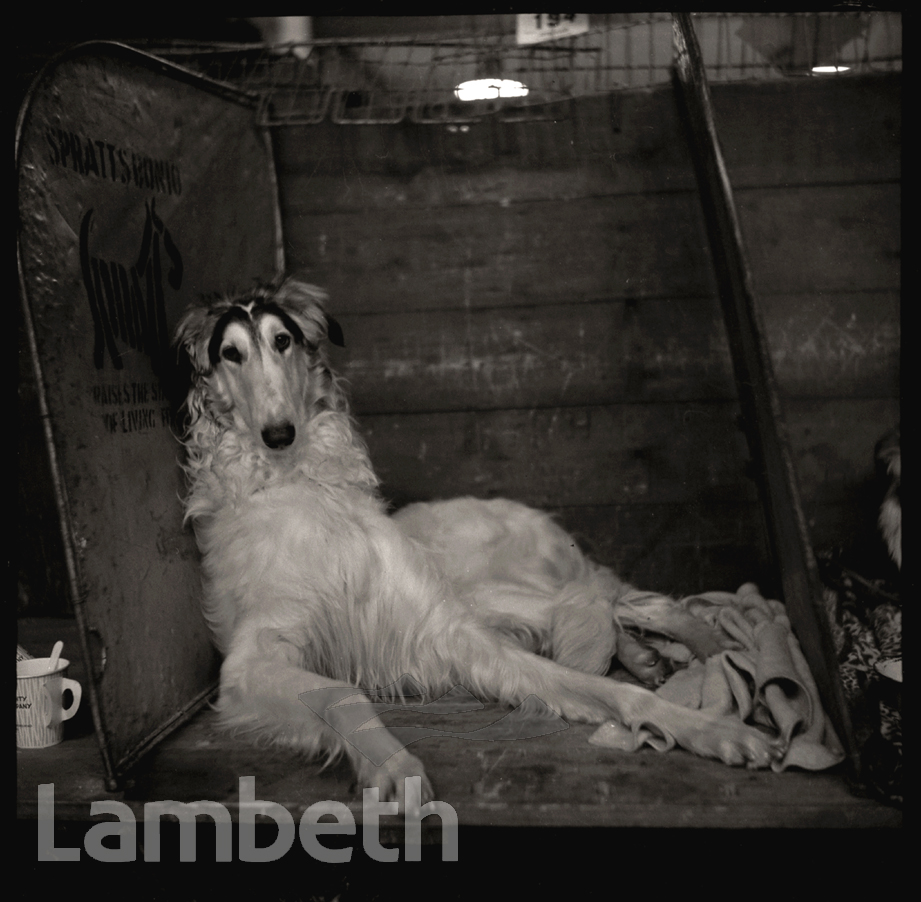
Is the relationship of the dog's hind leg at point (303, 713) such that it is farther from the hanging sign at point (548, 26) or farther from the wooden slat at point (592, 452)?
the hanging sign at point (548, 26)

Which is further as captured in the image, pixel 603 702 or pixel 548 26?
pixel 548 26

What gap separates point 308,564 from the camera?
6.03 feet

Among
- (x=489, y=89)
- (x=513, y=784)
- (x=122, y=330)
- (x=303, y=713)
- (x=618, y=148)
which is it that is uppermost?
(x=489, y=89)

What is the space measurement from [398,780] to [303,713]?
0.27 metres

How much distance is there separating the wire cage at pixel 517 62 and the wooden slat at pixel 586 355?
21.8 inches

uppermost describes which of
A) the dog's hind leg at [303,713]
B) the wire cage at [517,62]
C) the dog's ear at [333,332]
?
the wire cage at [517,62]

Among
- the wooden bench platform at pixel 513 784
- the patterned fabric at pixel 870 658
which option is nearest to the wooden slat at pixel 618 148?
the patterned fabric at pixel 870 658

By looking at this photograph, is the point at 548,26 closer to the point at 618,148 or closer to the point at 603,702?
the point at 618,148

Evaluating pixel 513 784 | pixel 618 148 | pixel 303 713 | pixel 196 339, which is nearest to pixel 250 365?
pixel 196 339

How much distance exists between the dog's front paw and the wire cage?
1.61 meters

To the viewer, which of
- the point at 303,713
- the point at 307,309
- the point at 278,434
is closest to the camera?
the point at 303,713

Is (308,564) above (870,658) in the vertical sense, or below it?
above

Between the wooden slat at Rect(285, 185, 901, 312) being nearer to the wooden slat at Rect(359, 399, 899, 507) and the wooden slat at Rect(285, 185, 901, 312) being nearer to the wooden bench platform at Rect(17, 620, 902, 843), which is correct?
the wooden slat at Rect(359, 399, 899, 507)

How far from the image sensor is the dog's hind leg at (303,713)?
1453 millimetres
